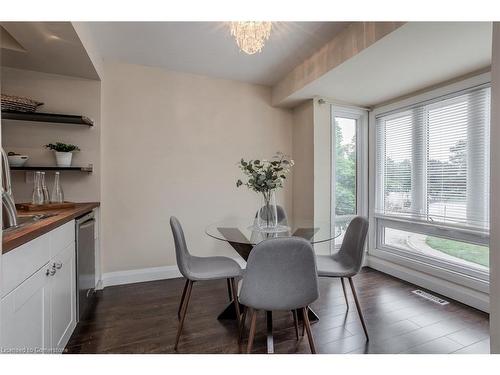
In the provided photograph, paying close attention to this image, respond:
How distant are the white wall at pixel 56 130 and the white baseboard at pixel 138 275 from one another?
93 cm

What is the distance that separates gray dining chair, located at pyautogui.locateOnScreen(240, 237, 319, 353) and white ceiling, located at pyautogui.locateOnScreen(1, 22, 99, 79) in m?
2.08

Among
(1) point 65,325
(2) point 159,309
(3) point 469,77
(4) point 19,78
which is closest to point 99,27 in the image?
(4) point 19,78

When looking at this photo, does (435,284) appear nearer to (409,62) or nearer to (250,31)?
(409,62)

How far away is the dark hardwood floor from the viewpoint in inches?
66.9

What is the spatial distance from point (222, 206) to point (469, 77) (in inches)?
118

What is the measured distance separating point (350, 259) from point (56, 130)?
3.14 metres

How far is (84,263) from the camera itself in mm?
2043

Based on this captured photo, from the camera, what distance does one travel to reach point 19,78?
2.39 metres

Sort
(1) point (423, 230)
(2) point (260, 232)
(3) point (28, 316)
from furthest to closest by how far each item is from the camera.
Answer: (1) point (423, 230)
(2) point (260, 232)
(3) point (28, 316)

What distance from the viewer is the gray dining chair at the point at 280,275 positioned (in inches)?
50.9

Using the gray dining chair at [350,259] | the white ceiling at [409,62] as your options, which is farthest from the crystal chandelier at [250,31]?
the gray dining chair at [350,259]

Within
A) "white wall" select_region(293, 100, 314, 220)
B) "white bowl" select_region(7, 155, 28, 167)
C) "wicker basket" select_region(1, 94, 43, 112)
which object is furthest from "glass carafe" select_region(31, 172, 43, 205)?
"white wall" select_region(293, 100, 314, 220)

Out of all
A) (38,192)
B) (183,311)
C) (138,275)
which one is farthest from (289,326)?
(38,192)
